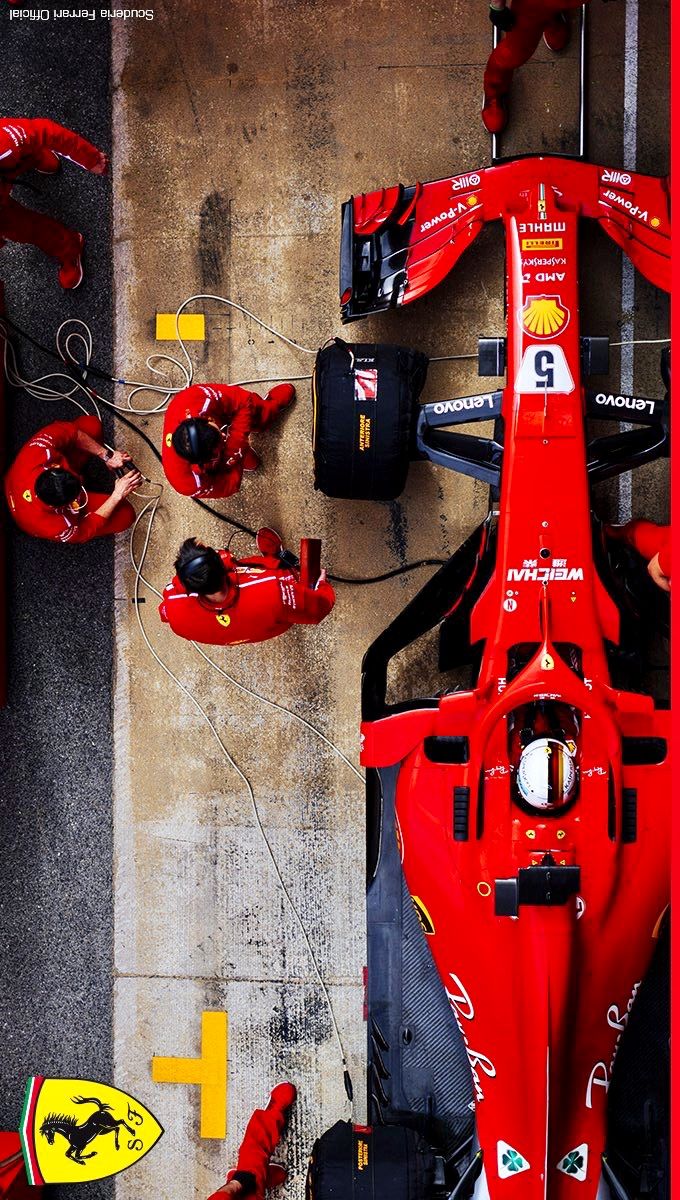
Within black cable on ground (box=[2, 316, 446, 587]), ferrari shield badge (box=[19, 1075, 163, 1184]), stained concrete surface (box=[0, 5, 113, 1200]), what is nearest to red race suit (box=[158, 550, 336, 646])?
black cable on ground (box=[2, 316, 446, 587])

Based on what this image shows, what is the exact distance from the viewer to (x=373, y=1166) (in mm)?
4371

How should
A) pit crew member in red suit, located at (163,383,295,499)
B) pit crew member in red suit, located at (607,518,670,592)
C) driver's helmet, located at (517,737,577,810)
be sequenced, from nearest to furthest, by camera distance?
driver's helmet, located at (517,737,577,810) → pit crew member in red suit, located at (607,518,670,592) → pit crew member in red suit, located at (163,383,295,499)

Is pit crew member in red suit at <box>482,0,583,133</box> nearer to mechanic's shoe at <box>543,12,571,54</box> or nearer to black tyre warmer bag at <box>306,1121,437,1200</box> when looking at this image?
mechanic's shoe at <box>543,12,571,54</box>

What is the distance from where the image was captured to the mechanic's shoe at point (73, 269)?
18.5ft

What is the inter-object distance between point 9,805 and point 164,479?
1999mm

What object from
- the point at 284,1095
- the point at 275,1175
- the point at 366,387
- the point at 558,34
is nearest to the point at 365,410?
the point at 366,387

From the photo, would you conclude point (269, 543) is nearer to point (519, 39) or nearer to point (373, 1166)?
A: point (519, 39)

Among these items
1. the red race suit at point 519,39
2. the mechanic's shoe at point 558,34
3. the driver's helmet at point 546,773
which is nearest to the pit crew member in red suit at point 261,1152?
the driver's helmet at point 546,773

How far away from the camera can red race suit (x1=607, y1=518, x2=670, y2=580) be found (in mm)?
4812

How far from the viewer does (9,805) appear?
5.86m

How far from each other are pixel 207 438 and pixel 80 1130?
3.81 metres

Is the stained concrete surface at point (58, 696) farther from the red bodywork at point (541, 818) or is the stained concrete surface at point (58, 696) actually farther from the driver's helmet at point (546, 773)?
the driver's helmet at point (546, 773)

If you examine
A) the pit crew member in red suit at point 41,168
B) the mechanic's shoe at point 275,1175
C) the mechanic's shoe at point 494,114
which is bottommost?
the mechanic's shoe at point 275,1175

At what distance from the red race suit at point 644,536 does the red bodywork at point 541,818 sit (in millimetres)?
438
